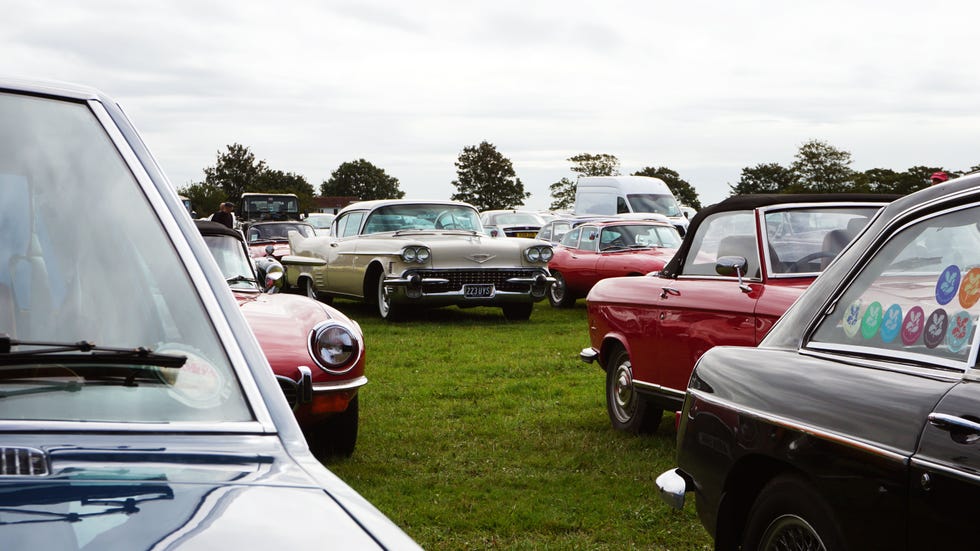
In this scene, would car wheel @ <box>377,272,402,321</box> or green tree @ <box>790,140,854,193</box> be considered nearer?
car wheel @ <box>377,272,402,321</box>

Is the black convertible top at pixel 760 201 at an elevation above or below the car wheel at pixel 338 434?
above

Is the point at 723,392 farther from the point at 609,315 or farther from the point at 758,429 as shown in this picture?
the point at 609,315

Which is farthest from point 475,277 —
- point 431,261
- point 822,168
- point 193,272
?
point 822,168

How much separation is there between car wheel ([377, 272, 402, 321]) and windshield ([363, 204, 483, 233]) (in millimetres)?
814

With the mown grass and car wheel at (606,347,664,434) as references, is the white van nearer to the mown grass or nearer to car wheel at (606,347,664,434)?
the mown grass

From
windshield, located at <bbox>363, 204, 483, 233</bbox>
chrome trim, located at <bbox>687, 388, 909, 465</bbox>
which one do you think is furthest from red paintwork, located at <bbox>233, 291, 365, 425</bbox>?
windshield, located at <bbox>363, 204, 483, 233</bbox>

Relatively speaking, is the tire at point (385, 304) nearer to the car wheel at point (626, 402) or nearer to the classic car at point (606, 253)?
the classic car at point (606, 253)

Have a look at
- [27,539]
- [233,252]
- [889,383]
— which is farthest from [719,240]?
[27,539]

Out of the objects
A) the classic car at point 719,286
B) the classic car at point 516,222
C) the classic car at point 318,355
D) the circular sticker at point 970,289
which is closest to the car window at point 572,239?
the classic car at point 719,286

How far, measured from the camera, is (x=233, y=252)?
7742 mm

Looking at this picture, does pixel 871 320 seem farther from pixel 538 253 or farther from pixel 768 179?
pixel 768 179

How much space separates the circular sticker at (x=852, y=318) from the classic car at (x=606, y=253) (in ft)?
41.9

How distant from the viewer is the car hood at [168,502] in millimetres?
1316

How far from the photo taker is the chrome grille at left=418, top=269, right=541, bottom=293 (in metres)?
15.2
